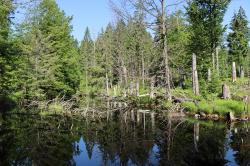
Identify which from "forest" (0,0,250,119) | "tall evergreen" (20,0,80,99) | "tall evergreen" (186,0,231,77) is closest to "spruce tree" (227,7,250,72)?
"forest" (0,0,250,119)

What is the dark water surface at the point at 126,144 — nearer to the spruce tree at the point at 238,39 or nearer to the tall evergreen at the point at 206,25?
the tall evergreen at the point at 206,25

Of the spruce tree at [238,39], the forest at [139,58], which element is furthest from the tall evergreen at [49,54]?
the spruce tree at [238,39]

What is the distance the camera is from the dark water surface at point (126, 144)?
12.1m

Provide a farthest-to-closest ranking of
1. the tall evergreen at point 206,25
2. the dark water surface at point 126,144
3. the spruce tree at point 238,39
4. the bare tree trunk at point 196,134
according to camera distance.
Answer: the spruce tree at point 238,39 < the tall evergreen at point 206,25 < the bare tree trunk at point 196,134 < the dark water surface at point 126,144

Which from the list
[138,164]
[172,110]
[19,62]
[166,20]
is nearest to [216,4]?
[166,20]

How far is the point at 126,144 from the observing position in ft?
48.8

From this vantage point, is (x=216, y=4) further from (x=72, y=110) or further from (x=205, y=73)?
(x=72, y=110)

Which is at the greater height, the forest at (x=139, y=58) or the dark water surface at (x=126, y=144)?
the forest at (x=139, y=58)

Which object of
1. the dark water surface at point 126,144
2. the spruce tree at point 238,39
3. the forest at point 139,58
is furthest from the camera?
the spruce tree at point 238,39

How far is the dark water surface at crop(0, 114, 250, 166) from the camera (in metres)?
12.1

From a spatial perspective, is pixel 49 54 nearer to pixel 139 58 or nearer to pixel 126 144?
pixel 139 58

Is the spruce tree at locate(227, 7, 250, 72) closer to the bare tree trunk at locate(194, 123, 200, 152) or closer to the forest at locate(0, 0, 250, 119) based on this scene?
the forest at locate(0, 0, 250, 119)

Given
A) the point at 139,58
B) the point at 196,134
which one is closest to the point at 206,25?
the point at 139,58

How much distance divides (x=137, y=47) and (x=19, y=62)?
20.6 meters
